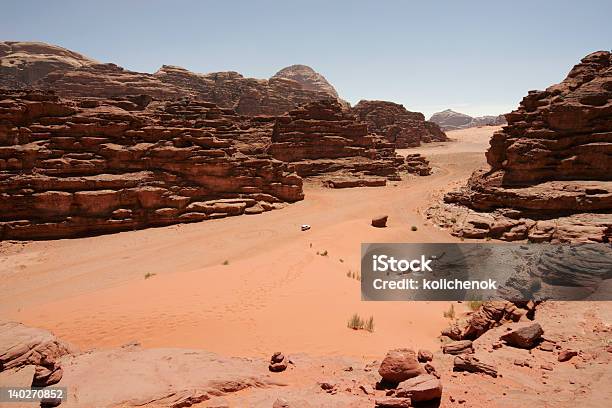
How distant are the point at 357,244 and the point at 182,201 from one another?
12213 mm

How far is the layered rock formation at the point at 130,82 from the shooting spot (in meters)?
54.5

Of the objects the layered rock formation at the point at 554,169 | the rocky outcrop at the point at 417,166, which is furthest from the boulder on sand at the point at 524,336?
the rocky outcrop at the point at 417,166

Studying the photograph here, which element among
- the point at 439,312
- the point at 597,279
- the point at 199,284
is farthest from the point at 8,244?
the point at 597,279

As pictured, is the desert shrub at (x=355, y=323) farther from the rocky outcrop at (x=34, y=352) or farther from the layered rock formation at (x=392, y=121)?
the layered rock formation at (x=392, y=121)

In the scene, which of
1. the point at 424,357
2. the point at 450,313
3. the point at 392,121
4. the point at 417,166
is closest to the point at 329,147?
the point at 417,166

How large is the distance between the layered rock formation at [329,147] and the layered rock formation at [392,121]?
26003 millimetres

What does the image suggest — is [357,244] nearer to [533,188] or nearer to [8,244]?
[533,188]

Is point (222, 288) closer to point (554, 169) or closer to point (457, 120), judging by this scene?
point (554, 169)

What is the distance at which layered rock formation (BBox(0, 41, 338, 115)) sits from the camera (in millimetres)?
54531

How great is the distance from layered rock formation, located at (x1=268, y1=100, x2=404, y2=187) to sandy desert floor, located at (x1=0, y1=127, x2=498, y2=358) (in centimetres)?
1391

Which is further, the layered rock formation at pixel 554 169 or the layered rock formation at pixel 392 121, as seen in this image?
the layered rock formation at pixel 392 121

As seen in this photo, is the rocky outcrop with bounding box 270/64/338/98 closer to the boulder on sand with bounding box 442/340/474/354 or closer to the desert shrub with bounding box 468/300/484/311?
the desert shrub with bounding box 468/300/484/311

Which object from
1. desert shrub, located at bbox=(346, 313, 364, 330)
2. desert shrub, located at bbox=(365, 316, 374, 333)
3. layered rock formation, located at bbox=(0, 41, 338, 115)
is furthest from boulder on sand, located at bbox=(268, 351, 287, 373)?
layered rock formation, located at bbox=(0, 41, 338, 115)

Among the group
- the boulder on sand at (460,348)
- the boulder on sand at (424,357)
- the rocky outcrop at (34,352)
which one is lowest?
the boulder on sand at (460,348)
